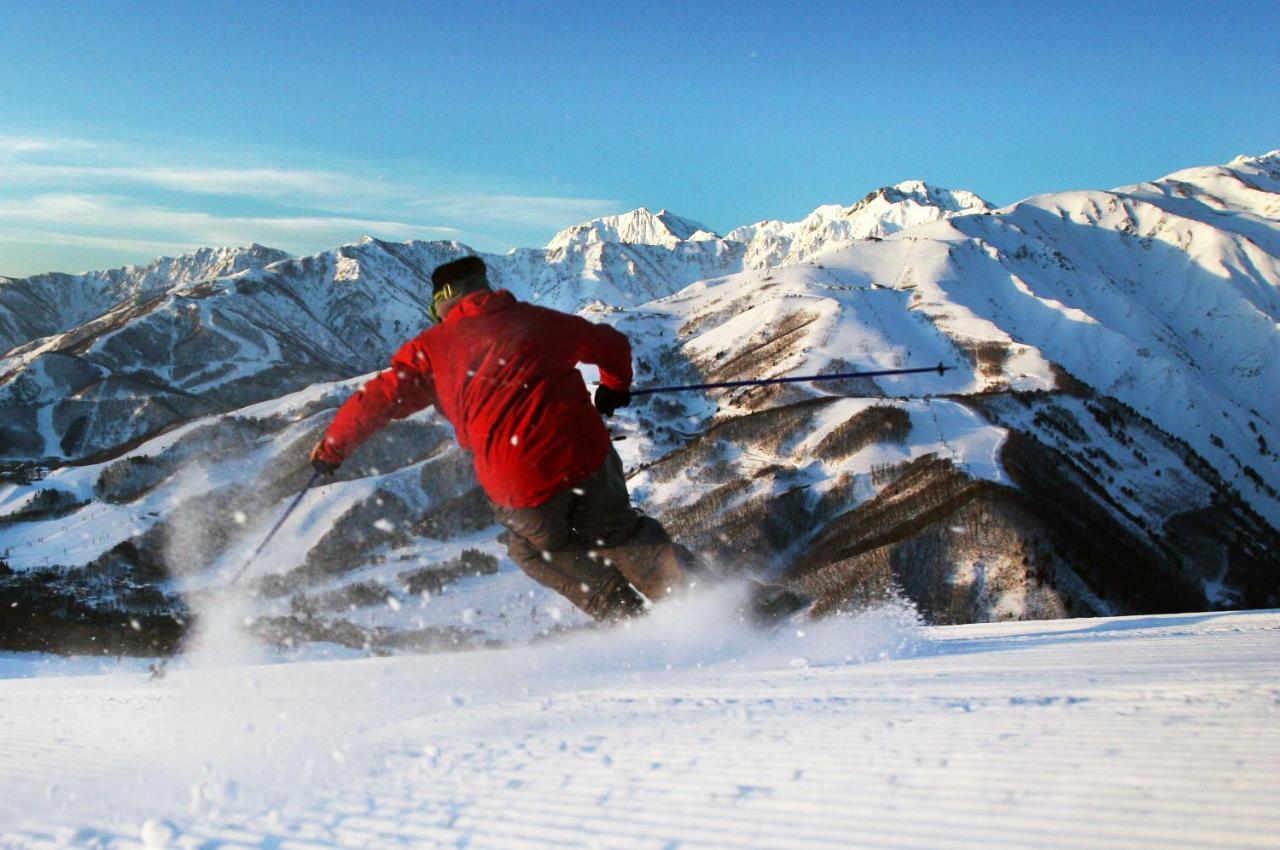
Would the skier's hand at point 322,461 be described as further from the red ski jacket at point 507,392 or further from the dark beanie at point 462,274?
the dark beanie at point 462,274

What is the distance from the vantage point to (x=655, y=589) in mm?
7012

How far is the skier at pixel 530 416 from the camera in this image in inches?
232

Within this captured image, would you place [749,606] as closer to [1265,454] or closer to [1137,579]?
[1137,579]

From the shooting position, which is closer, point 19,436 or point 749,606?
point 749,606

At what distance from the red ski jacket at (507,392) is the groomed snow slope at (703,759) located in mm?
1792

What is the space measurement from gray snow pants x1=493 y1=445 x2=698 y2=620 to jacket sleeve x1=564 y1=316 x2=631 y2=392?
2.12ft

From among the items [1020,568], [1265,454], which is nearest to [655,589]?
[1020,568]

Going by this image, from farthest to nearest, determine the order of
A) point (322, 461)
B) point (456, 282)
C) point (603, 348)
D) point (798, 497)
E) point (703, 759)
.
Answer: point (798, 497), point (322, 461), point (603, 348), point (456, 282), point (703, 759)

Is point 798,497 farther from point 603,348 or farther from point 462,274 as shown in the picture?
point 462,274

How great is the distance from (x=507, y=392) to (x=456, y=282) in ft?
3.34

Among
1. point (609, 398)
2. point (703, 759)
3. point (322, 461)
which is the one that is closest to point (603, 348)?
point (609, 398)

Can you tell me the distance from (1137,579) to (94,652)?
79.3 m

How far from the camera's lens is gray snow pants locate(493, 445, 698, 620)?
6402 mm

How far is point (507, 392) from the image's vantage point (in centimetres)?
590
